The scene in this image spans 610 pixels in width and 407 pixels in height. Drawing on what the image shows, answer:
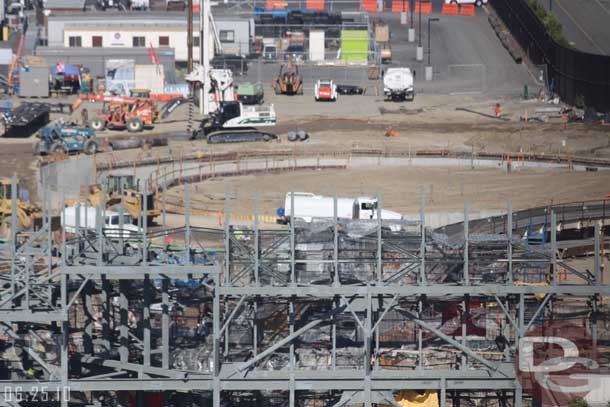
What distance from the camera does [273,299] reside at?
2708 cm

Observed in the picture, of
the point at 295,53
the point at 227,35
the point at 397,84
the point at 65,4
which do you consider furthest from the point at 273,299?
the point at 65,4

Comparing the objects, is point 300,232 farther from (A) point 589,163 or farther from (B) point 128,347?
(A) point 589,163

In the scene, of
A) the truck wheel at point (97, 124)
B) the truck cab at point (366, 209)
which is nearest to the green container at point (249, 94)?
the truck wheel at point (97, 124)

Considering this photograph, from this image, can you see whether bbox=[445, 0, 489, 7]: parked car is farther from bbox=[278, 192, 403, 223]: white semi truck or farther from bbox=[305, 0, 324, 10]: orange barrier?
bbox=[278, 192, 403, 223]: white semi truck

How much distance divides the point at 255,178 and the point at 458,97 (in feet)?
81.0

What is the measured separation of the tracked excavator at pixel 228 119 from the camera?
2371 inches

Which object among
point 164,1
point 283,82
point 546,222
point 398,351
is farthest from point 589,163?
point 164,1

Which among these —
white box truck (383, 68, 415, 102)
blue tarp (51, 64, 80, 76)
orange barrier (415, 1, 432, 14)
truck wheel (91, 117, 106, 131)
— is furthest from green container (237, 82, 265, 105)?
orange barrier (415, 1, 432, 14)

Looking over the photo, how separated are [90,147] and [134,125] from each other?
7.30 meters

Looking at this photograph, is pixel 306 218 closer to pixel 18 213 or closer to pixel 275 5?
pixel 18 213

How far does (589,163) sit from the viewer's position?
54.5m

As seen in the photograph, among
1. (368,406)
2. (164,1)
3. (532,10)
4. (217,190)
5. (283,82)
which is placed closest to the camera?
(368,406)

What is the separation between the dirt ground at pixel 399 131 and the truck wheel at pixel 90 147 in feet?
2.14

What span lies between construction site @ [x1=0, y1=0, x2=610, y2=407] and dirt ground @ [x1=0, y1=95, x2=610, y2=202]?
0.79 ft
